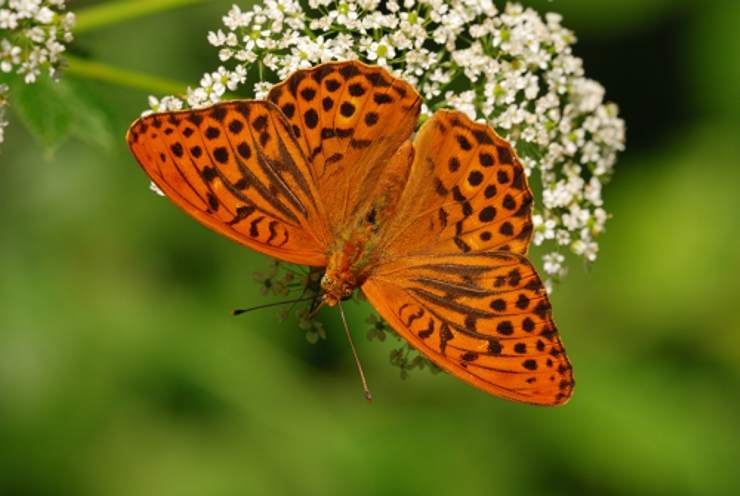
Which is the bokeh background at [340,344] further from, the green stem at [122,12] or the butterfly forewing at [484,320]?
the butterfly forewing at [484,320]

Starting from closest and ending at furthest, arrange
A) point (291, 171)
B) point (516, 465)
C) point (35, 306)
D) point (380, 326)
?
1. point (291, 171)
2. point (380, 326)
3. point (516, 465)
4. point (35, 306)

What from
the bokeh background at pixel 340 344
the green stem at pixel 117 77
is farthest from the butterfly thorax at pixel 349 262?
the bokeh background at pixel 340 344

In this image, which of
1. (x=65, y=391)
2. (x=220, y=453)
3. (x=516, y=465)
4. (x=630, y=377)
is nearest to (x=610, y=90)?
(x=630, y=377)

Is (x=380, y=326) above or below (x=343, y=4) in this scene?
below

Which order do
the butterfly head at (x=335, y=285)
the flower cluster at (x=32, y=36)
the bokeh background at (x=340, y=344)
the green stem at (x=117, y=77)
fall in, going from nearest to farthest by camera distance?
the flower cluster at (x=32, y=36) → the butterfly head at (x=335, y=285) → the green stem at (x=117, y=77) → the bokeh background at (x=340, y=344)

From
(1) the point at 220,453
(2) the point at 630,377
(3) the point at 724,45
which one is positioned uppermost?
(3) the point at 724,45

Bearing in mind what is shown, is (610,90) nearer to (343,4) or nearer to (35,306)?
(343,4)

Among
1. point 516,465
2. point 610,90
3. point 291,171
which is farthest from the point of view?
point 610,90
